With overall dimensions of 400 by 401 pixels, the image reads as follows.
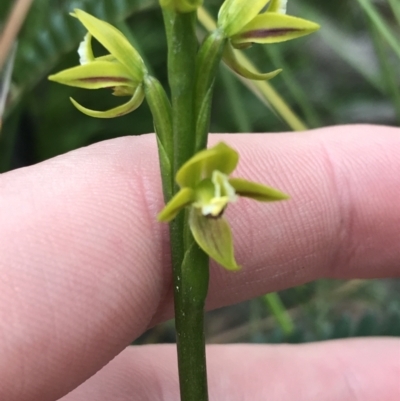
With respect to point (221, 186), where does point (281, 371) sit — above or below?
below

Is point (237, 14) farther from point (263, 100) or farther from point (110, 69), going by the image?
point (263, 100)

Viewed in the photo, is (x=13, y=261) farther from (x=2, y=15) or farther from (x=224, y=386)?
(x=2, y=15)

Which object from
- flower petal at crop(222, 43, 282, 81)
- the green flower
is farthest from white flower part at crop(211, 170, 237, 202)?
flower petal at crop(222, 43, 282, 81)

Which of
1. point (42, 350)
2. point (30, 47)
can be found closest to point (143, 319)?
point (42, 350)

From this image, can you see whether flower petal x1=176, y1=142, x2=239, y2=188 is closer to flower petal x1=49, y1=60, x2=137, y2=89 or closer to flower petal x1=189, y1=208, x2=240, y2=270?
flower petal x1=189, y1=208, x2=240, y2=270

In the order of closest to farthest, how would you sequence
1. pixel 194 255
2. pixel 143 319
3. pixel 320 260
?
pixel 194 255, pixel 143 319, pixel 320 260

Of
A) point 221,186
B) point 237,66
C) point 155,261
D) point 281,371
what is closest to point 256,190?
point 221,186
